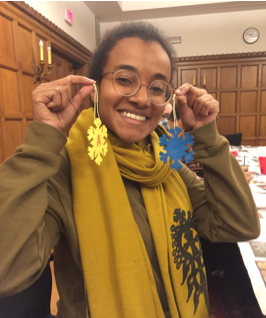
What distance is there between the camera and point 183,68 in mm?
4684

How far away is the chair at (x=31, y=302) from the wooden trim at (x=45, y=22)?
2165mm

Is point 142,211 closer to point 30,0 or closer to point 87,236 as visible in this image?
point 87,236

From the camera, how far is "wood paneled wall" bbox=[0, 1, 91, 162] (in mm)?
2049

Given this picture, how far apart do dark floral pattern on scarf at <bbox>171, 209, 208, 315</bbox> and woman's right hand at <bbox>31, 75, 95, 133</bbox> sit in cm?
52

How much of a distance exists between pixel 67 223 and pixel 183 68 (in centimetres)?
460

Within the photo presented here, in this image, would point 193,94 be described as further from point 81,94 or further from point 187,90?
point 81,94

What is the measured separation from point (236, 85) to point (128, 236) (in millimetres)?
4771

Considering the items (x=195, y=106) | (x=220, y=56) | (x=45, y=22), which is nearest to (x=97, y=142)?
(x=195, y=106)

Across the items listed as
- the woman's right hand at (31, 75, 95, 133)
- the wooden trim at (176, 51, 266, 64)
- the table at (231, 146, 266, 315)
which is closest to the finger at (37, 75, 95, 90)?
the woman's right hand at (31, 75, 95, 133)

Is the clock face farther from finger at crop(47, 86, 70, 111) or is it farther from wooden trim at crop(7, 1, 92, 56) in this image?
finger at crop(47, 86, 70, 111)

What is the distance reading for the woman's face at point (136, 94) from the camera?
2.52 feet

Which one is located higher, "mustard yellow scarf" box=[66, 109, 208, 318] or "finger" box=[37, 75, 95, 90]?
"finger" box=[37, 75, 95, 90]

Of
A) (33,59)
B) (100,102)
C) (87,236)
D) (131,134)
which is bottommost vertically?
(87,236)

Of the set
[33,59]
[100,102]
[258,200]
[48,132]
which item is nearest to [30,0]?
[33,59]
